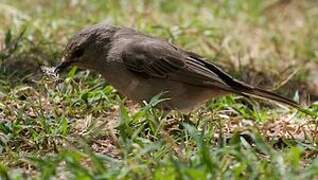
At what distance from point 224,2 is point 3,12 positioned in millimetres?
2666

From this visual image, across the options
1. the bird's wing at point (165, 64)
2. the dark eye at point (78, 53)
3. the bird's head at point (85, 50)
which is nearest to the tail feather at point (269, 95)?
the bird's wing at point (165, 64)

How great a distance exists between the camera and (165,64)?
664 centimetres

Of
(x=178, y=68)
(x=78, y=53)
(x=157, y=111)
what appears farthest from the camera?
(x=178, y=68)

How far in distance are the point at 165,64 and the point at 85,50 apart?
1.97 feet

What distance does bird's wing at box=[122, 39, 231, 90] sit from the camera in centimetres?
654

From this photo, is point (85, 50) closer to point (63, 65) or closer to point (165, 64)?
point (63, 65)

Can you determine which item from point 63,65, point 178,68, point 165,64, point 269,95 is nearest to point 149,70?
point 165,64

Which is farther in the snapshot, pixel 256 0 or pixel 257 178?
pixel 256 0

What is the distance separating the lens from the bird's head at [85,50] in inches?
258

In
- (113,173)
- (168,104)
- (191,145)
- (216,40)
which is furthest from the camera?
(216,40)

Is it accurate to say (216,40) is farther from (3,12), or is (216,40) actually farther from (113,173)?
(113,173)

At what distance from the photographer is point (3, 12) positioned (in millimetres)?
9438

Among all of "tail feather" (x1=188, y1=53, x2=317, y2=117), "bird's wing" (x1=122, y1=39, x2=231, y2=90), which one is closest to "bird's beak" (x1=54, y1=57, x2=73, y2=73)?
"bird's wing" (x1=122, y1=39, x2=231, y2=90)

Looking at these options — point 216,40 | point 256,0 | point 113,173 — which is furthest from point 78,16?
point 113,173
